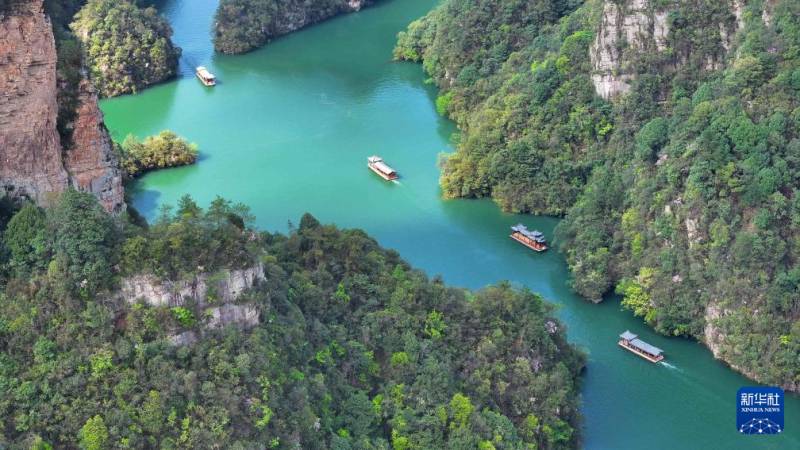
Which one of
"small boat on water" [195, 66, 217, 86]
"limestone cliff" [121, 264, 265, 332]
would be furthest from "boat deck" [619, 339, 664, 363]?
"small boat on water" [195, 66, 217, 86]

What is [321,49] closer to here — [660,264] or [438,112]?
[438,112]

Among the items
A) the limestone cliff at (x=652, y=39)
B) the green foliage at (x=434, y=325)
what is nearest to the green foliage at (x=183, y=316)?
the green foliage at (x=434, y=325)

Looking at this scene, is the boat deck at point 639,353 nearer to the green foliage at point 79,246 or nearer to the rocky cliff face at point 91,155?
the rocky cliff face at point 91,155

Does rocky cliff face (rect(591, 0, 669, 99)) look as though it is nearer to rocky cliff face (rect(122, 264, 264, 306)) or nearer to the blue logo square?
the blue logo square

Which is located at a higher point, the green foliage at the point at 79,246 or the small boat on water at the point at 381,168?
the green foliage at the point at 79,246

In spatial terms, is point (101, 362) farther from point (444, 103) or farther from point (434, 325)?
point (444, 103)

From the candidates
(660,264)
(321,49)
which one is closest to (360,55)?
(321,49)

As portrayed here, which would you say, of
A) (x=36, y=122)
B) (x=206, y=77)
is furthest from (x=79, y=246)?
(x=206, y=77)
